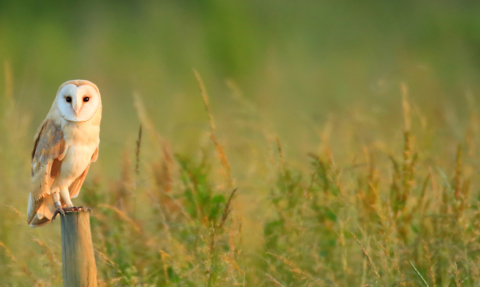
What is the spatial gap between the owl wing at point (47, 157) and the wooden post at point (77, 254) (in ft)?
1.24

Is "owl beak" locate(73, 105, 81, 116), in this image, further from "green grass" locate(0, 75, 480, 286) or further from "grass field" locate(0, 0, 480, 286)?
"grass field" locate(0, 0, 480, 286)

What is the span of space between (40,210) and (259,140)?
2.90m

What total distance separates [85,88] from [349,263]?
1.41 meters

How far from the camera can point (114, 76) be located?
9188mm

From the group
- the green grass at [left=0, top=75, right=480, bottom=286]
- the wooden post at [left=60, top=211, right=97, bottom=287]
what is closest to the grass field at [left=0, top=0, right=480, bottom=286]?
the green grass at [left=0, top=75, right=480, bottom=286]

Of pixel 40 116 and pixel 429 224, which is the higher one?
pixel 40 116

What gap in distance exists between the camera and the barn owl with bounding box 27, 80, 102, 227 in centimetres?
190

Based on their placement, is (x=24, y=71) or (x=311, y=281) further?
(x=24, y=71)

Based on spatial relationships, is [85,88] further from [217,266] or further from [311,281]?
[311,281]

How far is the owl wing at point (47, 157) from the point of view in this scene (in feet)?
6.46

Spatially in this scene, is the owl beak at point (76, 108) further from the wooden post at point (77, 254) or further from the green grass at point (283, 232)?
the wooden post at point (77, 254)

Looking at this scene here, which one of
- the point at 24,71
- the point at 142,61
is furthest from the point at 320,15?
the point at 24,71

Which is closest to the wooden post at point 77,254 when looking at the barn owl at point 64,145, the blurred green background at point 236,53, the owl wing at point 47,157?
the barn owl at point 64,145

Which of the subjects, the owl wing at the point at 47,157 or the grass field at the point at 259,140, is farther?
the grass field at the point at 259,140
